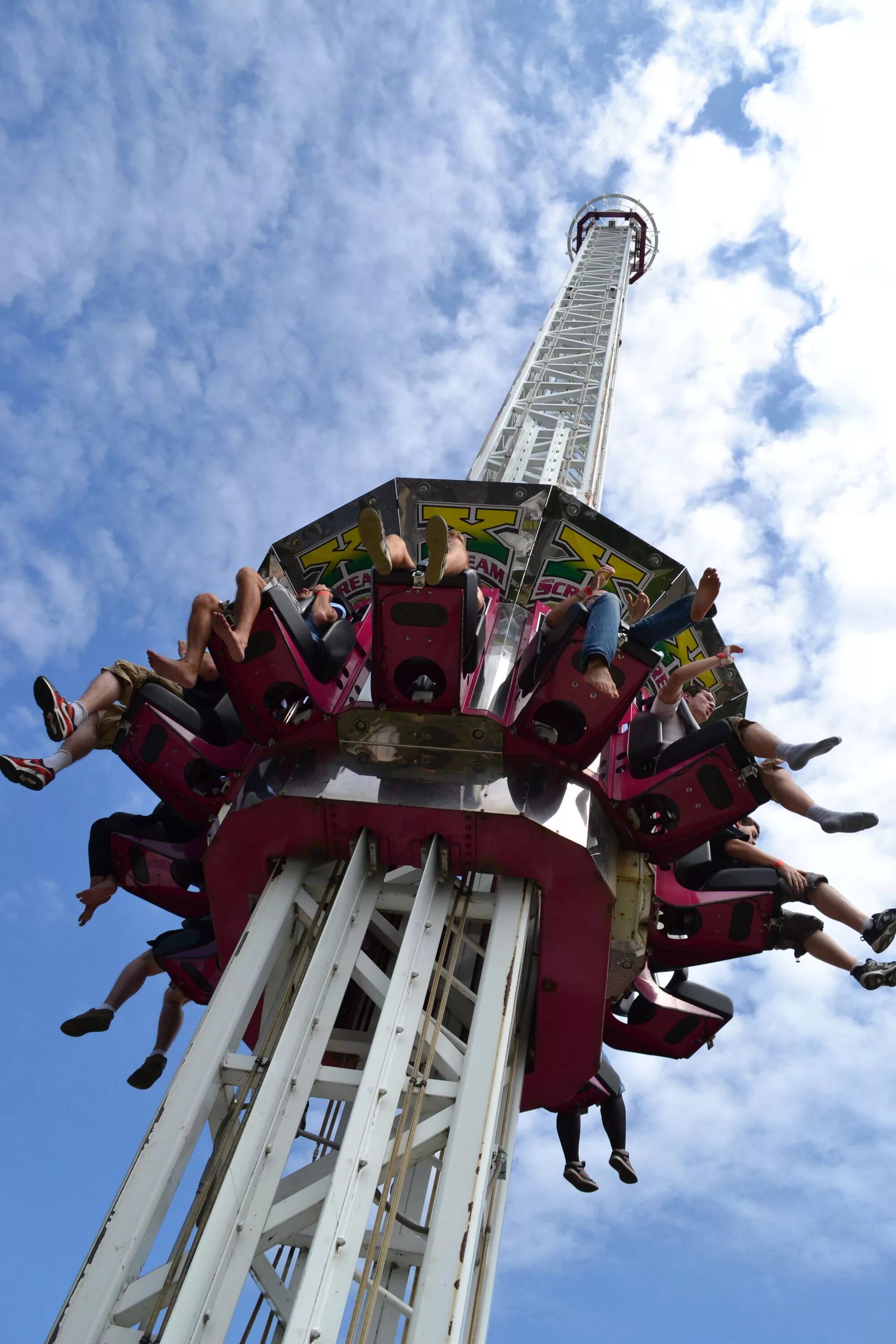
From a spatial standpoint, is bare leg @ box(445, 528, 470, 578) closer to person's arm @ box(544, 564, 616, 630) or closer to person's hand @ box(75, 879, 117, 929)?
person's arm @ box(544, 564, 616, 630)

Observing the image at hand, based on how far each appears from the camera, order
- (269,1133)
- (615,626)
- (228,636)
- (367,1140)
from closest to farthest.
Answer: (367,1140)
(269,1133)
(615,626)
(228,636)

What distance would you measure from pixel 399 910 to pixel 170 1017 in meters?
5.01

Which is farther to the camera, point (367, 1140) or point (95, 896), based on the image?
point (95, 896)

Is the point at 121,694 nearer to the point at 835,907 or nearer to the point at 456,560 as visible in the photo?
the point at 456,560

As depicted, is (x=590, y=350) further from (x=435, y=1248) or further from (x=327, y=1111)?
(x=435, y=1248)

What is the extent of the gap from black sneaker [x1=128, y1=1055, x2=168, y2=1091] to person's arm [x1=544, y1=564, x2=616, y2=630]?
7.28 meters

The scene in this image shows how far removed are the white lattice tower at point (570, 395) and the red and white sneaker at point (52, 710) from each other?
7.32 m

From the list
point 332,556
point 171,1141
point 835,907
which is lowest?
point 171,1141

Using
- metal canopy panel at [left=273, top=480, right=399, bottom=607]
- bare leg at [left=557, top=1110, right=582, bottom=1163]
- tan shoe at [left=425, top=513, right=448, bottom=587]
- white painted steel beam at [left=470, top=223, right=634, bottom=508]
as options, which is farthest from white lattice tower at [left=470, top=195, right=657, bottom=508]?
bare leg at [left=557, top=1110, right=582, bottom=1163]

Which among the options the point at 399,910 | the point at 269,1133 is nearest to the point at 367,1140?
the point at 269,1133

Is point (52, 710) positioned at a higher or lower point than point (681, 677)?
lower

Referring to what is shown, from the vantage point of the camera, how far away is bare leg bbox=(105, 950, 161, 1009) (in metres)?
13.7

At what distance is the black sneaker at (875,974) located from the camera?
37.7 feet

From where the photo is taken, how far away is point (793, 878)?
40.7 feet
